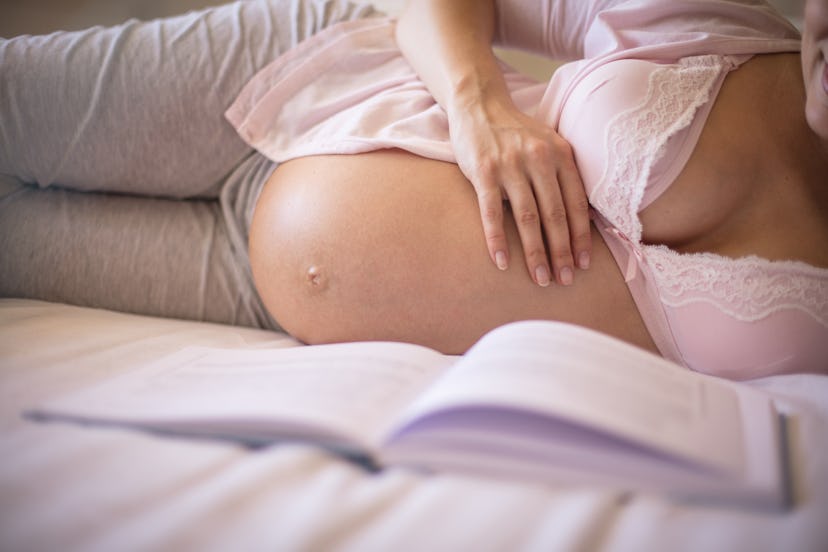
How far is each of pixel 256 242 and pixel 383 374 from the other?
343 millimetres

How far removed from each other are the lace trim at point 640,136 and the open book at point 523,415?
0.65ft

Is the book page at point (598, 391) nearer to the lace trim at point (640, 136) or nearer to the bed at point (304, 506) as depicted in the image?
the bed at point (304, 506)

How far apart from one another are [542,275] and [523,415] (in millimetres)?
266

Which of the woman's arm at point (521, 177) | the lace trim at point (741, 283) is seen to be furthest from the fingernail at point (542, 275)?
the lace trim at point (741, 283)

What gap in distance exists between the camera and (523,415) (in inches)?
15.2

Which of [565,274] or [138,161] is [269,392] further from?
[138,161]

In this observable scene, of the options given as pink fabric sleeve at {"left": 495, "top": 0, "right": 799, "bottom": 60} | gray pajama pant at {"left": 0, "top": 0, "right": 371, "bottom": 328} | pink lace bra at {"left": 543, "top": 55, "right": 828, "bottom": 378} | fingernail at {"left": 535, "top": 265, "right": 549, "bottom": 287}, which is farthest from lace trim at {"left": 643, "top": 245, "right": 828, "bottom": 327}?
gray pajama pant at {"left": 0, "top": 0, "right": 371, "bottom": 328}

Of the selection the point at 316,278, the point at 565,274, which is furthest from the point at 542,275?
the point at 316,278

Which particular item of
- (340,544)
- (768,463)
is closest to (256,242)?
(340,544)

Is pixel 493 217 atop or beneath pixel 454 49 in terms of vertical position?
beneath

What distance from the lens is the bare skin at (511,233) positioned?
2.07 ft

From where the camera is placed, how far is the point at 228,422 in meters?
0.41

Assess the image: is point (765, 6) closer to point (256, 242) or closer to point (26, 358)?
point (256, 242)

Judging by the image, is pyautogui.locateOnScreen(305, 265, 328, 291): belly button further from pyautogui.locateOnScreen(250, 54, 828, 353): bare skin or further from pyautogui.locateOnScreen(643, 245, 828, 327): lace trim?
pyautogui.locateOnScreen(643, 245, 828, 327): lace trim
